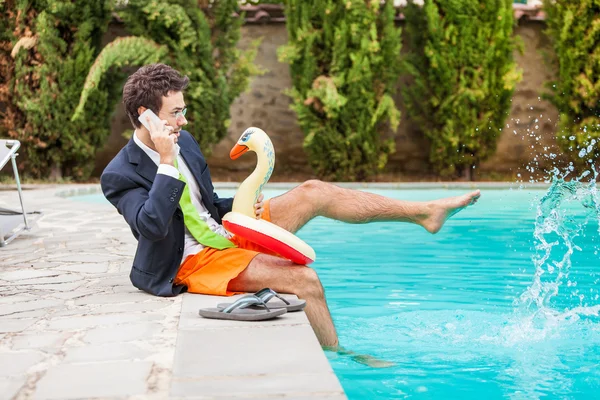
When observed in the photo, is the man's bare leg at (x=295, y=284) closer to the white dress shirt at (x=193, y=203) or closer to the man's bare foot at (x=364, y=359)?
the man's bare foot at (x=364, y=359)

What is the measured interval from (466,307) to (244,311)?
2.06 m

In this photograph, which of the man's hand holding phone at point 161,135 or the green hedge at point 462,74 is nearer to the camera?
the man's hand holding phone at point 161,135

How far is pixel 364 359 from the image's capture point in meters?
3.46

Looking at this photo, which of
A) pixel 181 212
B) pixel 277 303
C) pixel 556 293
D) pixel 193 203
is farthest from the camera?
pixel 556 293

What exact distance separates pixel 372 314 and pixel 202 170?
4.56 ft

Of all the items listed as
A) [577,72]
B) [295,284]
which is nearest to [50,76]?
[577,72]

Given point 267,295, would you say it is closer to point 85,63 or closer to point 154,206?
point 154,206

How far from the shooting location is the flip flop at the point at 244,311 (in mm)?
3062

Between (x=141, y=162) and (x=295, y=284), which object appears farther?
(x=141, y=162)

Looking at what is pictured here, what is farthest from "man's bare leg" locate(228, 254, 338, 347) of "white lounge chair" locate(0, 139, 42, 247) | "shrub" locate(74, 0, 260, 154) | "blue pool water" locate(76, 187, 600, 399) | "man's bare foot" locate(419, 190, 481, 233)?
"shrub" locate(74, 0, 260, 154)

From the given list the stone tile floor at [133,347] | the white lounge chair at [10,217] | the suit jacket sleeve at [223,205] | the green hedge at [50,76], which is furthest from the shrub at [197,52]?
the suit jacket sleeve at [223,205]

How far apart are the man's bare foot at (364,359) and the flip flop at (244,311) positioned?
443 millimetres

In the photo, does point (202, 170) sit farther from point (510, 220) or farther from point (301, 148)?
point (301, 148)

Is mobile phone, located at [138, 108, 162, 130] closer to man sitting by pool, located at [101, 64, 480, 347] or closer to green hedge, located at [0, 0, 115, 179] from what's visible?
man sitting by pool, located at [101, 64, 480, 347]
